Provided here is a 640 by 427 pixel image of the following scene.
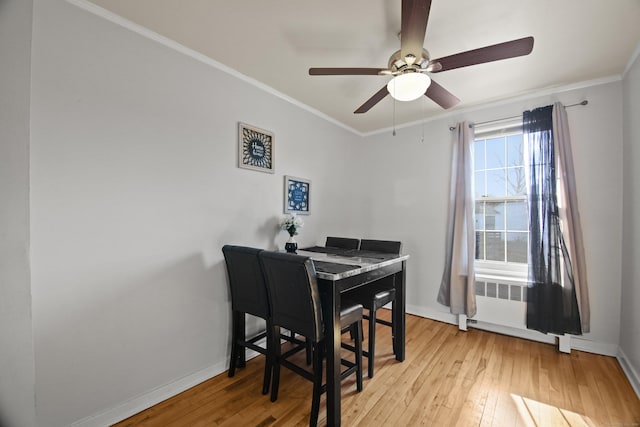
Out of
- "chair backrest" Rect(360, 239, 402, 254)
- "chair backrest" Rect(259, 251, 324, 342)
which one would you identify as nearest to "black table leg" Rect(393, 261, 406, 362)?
"chair backrest" Rect(360, 239, 402, 254)

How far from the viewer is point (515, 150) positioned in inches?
115

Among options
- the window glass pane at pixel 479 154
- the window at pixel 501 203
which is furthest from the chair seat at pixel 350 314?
the window glass pane at pixel 479 154

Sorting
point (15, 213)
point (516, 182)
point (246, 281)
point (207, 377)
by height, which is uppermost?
point (516, 182)

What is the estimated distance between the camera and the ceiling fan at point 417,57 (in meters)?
1.32

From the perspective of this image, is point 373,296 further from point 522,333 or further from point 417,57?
point 522,333

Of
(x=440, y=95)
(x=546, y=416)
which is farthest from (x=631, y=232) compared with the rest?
(x=440, y=95)

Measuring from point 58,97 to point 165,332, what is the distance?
159 centimetres

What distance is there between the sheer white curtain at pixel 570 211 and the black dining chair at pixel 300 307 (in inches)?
85.6

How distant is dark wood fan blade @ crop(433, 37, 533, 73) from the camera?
137 cm

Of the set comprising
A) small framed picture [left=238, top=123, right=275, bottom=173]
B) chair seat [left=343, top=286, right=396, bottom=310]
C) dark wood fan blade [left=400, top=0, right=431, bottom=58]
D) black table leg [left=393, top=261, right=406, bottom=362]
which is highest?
dark wood fan blade [left=400, top=0, right=431, bottom=58]

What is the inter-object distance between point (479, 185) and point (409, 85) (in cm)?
205

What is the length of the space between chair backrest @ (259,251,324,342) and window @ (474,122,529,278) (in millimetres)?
2342

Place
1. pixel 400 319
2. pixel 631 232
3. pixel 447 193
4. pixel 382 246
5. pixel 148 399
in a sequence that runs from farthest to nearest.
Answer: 1. pixel 447 193
2. pixel 382 246
3. pixel 400 319
4. pixel 631 232
5. pixel 148 399

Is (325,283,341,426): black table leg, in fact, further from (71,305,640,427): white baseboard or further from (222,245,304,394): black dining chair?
(71,305,640,427): white baseboard
